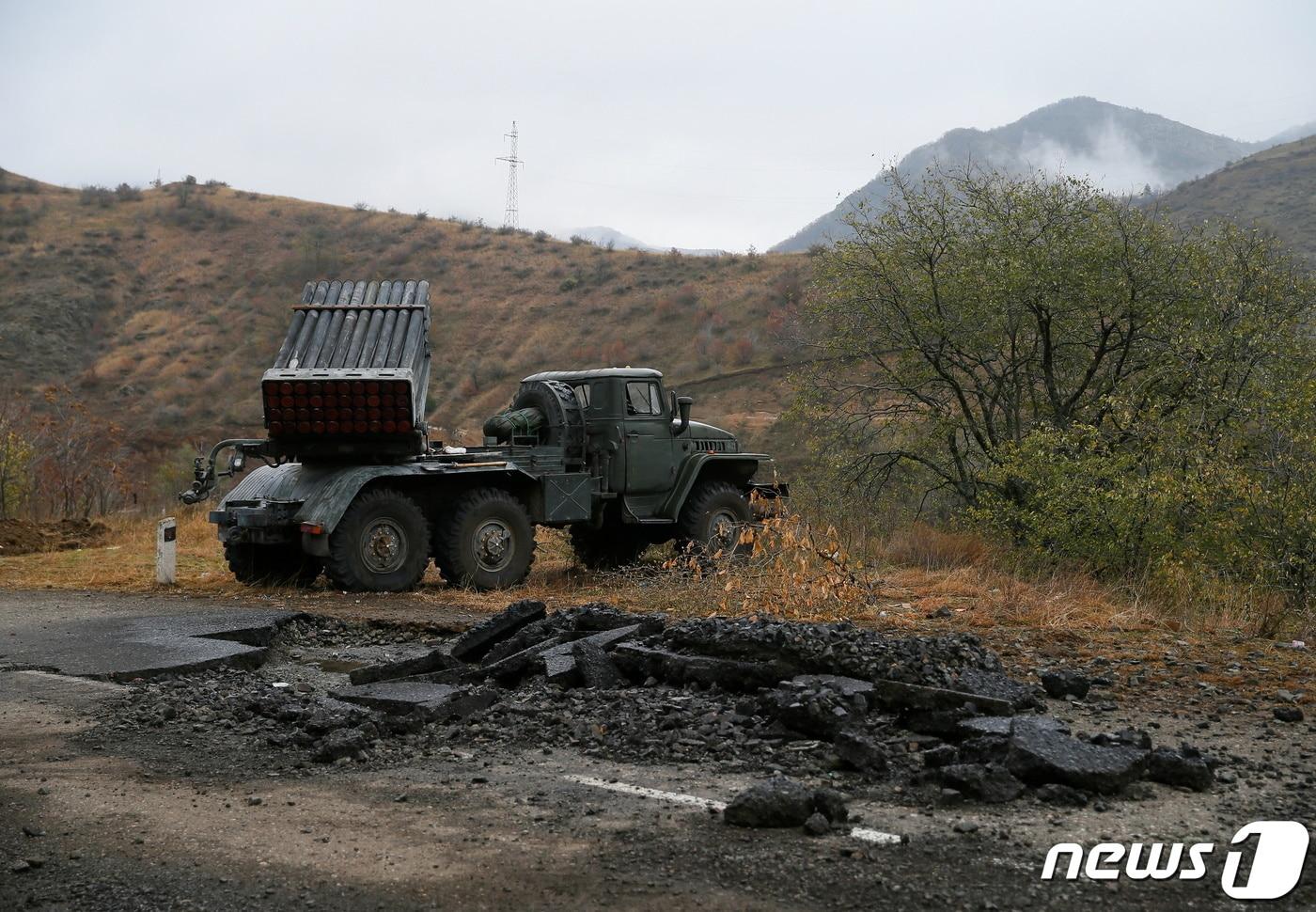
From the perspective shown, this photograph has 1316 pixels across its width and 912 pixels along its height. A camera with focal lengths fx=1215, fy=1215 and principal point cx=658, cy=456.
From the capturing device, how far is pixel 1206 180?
62188mm

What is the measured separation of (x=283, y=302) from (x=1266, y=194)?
147ft

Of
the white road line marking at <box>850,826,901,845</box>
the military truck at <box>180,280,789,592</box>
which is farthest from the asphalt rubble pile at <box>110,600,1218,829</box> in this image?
the military truck at <box>180,280,789,592</box>

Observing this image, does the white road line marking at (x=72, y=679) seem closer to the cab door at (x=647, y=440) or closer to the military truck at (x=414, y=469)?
the military truck at (x=414, y=469)

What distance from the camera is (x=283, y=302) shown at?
53.5 m

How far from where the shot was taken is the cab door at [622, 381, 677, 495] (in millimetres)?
14758

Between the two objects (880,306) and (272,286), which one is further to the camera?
(272,286)

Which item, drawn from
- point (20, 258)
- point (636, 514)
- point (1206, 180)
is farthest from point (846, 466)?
point (1206, 180)

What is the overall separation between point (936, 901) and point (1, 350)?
5043 centimetres

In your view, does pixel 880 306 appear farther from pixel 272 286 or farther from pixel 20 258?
pixel 20 258

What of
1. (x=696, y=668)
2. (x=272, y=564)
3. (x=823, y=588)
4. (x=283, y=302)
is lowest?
(x=272, y=564)

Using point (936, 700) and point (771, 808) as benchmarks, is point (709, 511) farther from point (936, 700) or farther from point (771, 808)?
point (771, 808)

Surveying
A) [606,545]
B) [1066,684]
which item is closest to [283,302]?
[606,545]

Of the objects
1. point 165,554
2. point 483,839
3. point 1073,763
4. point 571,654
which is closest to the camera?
point 483,839

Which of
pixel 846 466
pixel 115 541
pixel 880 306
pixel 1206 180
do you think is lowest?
pixel 115 541
